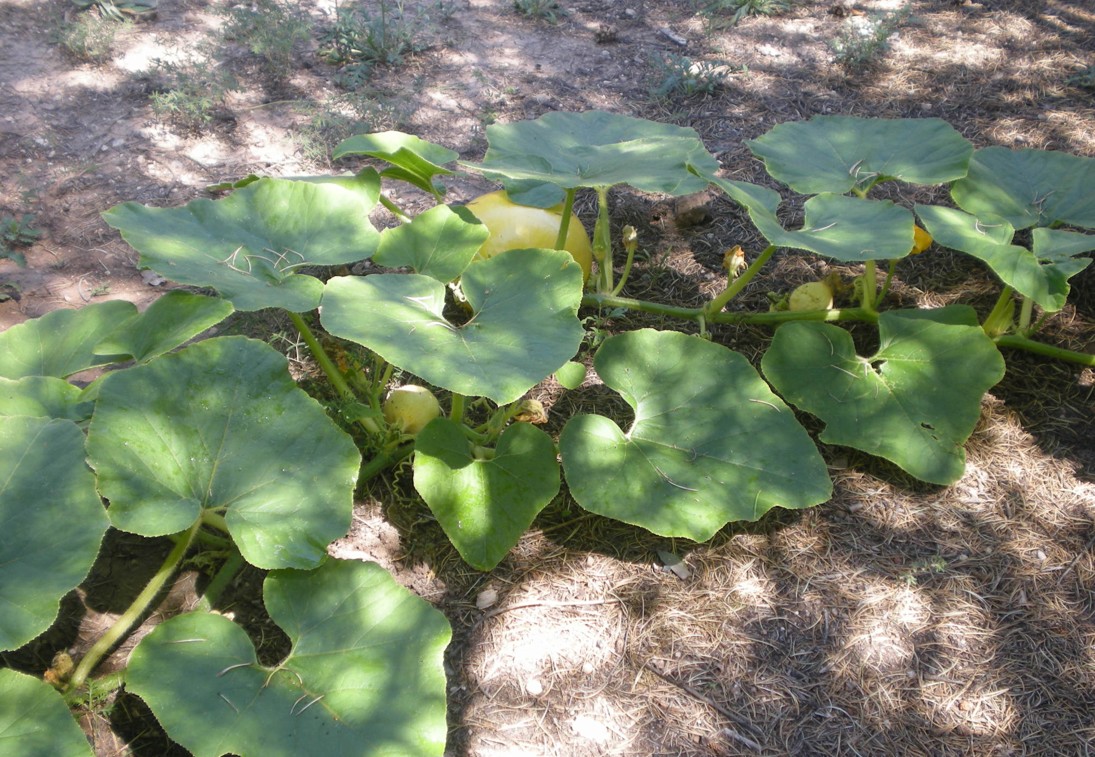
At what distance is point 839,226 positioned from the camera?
87.2 inches

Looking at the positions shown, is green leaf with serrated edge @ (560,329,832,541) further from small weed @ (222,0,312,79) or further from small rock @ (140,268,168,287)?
small weed @ (222,0,312,79)

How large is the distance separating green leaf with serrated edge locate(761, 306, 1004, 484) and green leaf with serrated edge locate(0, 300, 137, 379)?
1.76 m

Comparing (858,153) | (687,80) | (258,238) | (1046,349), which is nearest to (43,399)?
(258,238)

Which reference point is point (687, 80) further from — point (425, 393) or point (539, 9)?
point (425, 393)

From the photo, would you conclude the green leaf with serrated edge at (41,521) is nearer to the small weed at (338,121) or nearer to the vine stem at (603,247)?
the vine stem at (603,247)

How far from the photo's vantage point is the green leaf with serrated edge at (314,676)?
1.41 m

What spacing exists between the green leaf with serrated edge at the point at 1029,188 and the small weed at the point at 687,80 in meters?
1.44

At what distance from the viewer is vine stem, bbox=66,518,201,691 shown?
5.39ft

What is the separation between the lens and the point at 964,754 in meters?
1.64

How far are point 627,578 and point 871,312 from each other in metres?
1.21

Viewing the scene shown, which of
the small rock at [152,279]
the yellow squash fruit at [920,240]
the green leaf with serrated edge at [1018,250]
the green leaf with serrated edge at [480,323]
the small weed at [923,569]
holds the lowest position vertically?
the small rock at [152,279]

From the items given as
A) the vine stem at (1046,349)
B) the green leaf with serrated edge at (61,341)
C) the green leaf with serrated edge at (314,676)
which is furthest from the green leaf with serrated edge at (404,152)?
the vine stem at (1046,349)

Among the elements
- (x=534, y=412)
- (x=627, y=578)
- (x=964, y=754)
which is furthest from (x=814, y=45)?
(x=964, y=754)

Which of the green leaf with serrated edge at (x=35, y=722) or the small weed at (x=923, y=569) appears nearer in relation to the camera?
the green leaf with serrated edge at (x=35, y=722)
